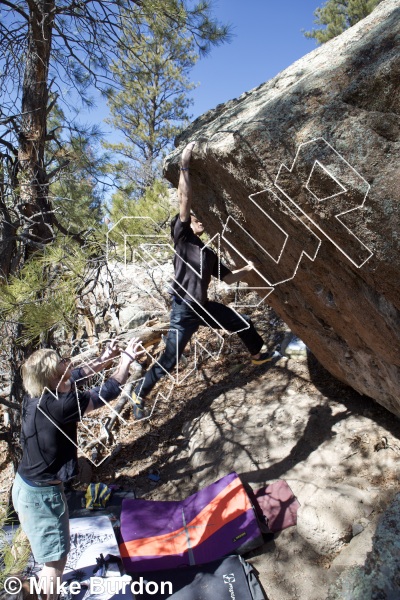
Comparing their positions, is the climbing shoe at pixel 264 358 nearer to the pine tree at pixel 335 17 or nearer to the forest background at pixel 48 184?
the forest background at pixel 48 184

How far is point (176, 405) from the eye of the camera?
400cm

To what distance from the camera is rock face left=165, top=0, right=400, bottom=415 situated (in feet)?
4.33

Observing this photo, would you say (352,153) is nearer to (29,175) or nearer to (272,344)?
(29,175)

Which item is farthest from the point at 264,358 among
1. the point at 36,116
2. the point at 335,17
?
the point at 335,17

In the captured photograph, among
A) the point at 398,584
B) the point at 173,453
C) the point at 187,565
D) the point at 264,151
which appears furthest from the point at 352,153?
the point at 173,453

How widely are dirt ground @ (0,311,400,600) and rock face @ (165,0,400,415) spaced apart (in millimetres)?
672

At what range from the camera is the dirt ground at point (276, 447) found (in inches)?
90.8

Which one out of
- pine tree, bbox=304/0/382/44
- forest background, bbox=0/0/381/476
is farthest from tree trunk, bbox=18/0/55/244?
pine tree, bbox=304/0/382/44

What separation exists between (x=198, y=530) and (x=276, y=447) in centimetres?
76

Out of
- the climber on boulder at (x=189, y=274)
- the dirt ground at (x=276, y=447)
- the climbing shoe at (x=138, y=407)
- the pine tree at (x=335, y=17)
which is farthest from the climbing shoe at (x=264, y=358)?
the pine tree at (x=335, y=17)

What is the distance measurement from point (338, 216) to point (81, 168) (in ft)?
10.1

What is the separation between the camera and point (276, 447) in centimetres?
296

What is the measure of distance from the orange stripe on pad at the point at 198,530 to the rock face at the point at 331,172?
1.22 meters
